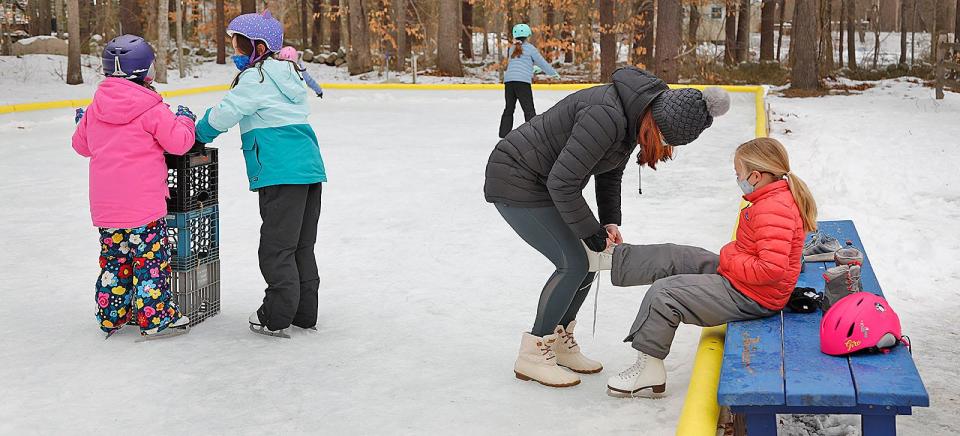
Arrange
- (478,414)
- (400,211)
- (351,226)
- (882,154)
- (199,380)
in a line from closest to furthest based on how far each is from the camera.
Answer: (478,414) < (199,380) < (351,226) < (400,211) < (882,154)

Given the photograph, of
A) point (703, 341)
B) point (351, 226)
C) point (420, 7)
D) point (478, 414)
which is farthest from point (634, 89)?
point (420, 7)

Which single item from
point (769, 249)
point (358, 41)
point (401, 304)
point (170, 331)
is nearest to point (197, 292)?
point (170, 331)

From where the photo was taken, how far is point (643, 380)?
407cm

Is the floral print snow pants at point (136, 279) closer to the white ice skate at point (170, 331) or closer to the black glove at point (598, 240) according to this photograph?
the white ice skate at point (170, 331)

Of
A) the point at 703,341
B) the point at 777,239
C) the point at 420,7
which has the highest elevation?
the point at 420,7

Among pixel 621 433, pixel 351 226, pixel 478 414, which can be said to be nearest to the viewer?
pixel 621 433

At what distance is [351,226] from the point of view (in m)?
7.95

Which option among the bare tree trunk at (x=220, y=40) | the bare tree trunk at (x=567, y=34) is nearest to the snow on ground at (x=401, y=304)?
the bare tree trunk at (x=567, y=34)

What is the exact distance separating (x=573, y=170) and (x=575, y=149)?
0.08 m

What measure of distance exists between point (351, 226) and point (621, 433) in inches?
176

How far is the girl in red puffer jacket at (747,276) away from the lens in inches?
153

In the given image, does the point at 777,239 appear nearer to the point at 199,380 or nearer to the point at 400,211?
the point at 199,380

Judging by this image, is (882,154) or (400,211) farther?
(882,154)

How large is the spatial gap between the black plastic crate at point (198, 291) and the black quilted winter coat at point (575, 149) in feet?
5.82
